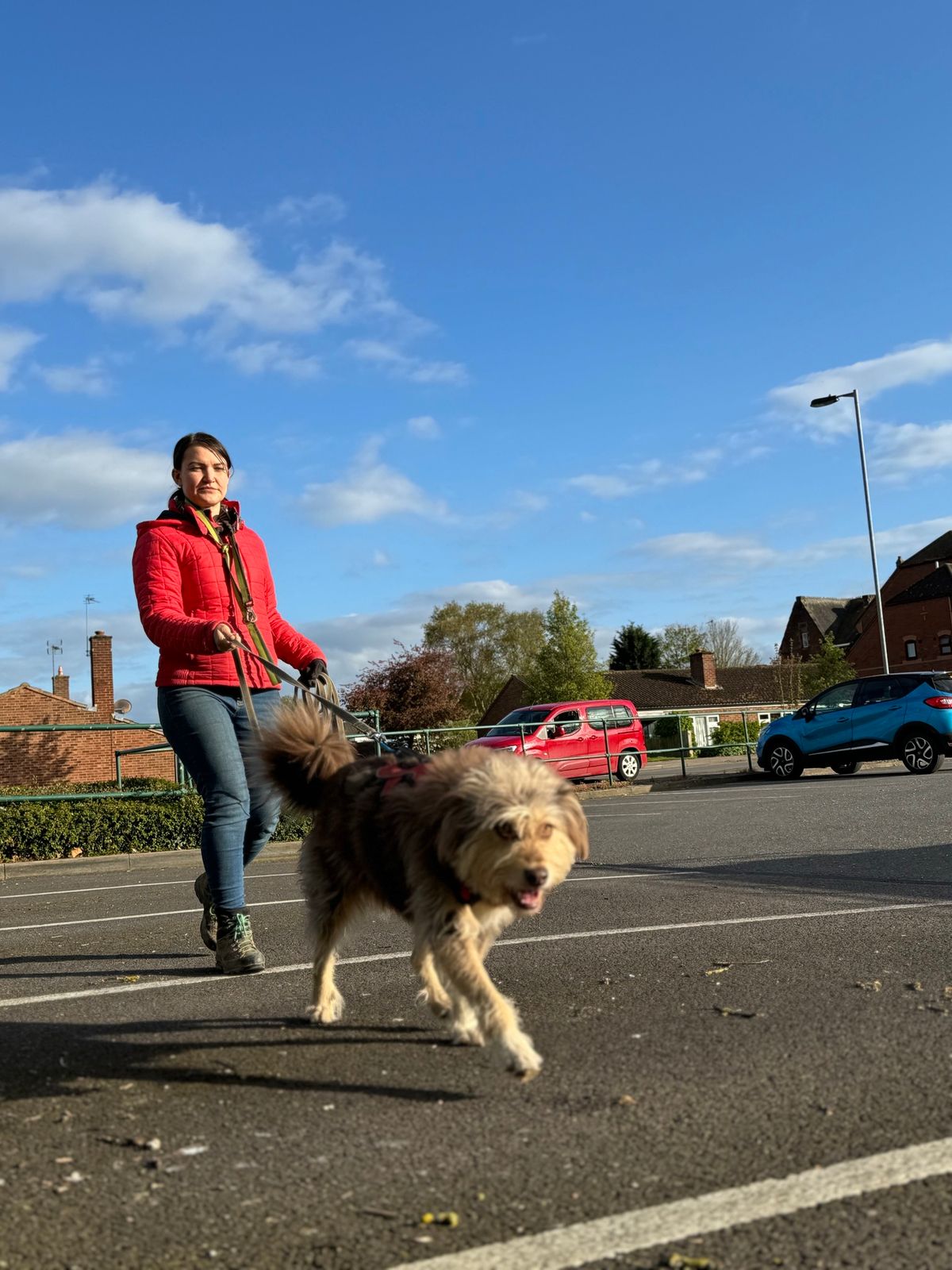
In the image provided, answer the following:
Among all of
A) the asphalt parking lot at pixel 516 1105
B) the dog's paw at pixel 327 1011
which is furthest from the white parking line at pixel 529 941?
the dog's paw at pixel 327 1011

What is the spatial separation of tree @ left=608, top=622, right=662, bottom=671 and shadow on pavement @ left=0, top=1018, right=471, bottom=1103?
87.7 metres

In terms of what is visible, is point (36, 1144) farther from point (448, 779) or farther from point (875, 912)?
point (875, 912)

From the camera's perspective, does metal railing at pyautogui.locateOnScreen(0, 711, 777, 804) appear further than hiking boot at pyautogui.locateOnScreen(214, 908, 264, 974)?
Yes

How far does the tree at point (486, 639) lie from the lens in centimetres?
7675

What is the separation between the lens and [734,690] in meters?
77.9

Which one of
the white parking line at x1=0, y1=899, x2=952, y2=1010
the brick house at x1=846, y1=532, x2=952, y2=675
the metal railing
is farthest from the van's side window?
the brick house at x1=846, y1=532, x2=952, y2=675

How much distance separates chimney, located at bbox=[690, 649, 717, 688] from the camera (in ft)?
257

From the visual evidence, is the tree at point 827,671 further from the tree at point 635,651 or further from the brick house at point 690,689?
the tree at point 635,651

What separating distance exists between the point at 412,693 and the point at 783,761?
32330 millimetres

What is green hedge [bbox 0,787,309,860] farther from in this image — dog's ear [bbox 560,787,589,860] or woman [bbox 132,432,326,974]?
dog's ear [bbox 560,787,589,860]

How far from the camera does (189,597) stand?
5301mm

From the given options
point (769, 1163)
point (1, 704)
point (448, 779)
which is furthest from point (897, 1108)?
point (1, 704)

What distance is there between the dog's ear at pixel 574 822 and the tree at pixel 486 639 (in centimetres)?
7267

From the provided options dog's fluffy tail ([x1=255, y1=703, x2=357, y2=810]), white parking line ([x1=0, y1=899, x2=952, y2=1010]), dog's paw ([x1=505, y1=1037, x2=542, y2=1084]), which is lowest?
white parking line ([x1=0, y1=899, x2=952, y2=1010])
